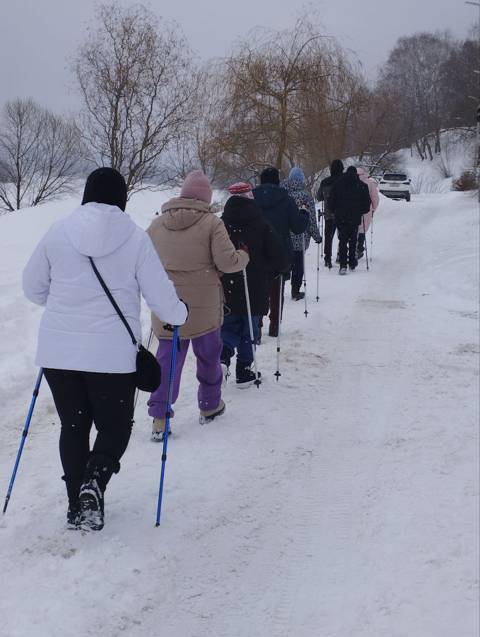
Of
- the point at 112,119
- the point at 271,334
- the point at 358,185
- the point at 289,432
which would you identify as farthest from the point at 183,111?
the point at 289,432

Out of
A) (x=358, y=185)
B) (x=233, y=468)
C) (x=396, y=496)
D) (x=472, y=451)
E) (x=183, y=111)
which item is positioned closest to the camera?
(x=396, y=496)

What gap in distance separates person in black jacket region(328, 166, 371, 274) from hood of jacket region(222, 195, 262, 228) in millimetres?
6314

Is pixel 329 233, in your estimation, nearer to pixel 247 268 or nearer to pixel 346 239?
pixel 346 239

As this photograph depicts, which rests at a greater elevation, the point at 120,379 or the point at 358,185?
the point at 358,185

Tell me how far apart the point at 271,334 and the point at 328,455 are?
10.3 ft

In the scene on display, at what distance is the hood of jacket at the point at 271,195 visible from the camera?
6727mm

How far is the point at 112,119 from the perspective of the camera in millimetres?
16250

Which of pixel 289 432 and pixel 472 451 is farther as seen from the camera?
pixel 289 432

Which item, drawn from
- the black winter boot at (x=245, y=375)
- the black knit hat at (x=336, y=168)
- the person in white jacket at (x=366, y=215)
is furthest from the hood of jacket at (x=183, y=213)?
the person in white jacket at (x=366, y=215)

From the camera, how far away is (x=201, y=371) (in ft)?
15.5

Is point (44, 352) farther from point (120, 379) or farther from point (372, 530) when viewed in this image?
point (372, 530)

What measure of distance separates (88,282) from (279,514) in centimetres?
177

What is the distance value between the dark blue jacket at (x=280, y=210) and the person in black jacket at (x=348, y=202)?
484 cm

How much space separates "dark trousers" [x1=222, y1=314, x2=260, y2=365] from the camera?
18.2 feet
